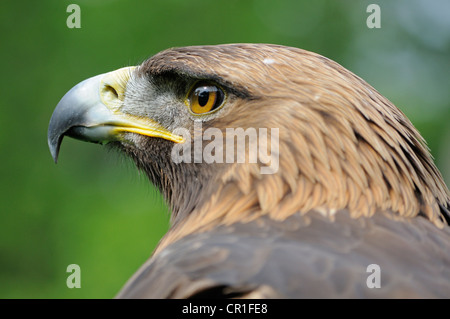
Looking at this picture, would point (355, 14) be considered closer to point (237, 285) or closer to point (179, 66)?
point (179, 66)

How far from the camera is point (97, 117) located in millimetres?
2305

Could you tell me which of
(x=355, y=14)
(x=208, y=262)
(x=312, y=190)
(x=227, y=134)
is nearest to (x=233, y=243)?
(x=208, y=262)

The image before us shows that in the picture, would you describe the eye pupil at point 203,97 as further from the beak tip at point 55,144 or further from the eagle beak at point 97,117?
the beak tip at point 55,144

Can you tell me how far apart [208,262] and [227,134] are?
0.63m

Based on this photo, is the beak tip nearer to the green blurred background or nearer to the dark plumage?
the dark plumage

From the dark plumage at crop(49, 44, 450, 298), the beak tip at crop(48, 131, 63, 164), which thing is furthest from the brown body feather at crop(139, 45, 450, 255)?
the beak tip at crop(48, 131, 63, 164)

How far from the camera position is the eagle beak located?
229cm

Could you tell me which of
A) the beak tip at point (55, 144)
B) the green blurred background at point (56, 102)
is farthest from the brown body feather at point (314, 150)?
the green blurred background at point (56, 102)

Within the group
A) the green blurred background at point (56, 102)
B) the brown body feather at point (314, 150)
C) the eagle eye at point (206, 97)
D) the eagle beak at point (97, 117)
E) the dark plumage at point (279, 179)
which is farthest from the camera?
the green blurred background at point (56, 102)

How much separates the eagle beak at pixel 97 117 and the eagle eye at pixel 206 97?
0.55 feet

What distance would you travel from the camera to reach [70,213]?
774cm

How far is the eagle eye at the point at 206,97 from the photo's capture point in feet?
6.99

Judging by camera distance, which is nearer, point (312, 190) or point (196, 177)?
point (312, 190)

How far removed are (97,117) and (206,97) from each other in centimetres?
44
